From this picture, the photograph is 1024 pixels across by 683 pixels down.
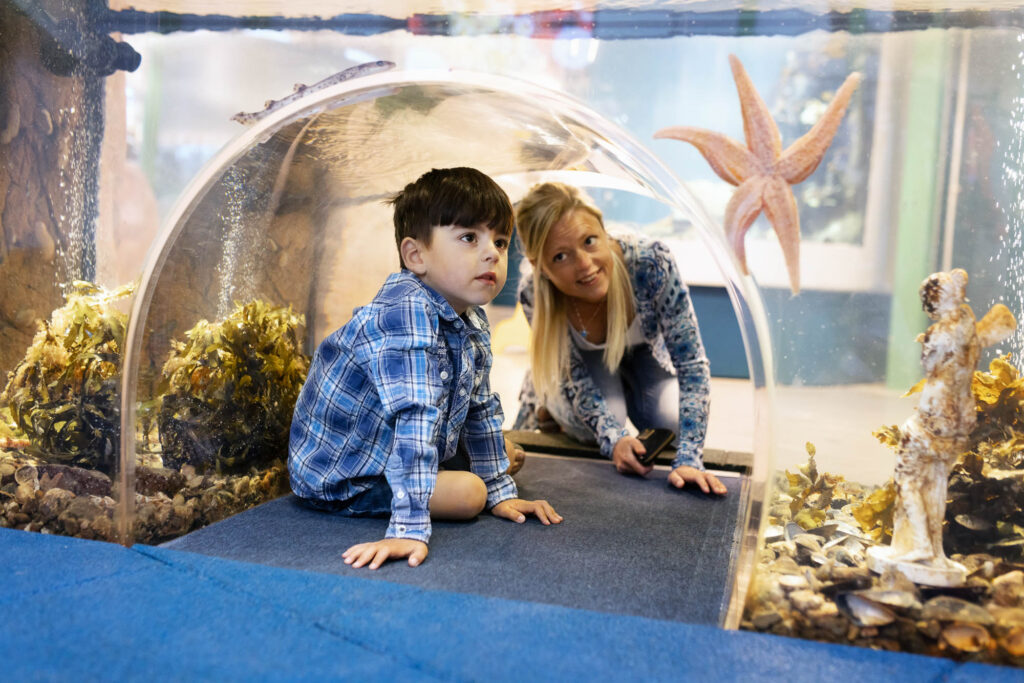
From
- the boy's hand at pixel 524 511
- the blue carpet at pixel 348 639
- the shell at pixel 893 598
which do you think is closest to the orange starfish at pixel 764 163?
the shell at pixel 893 598

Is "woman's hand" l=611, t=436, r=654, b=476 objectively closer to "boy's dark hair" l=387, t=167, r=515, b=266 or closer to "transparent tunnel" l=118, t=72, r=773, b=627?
"transparent tunnel" l=118, t=72, r=773, b=627

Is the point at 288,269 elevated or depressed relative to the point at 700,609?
elevated

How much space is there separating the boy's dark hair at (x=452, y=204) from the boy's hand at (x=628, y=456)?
3.05 feet

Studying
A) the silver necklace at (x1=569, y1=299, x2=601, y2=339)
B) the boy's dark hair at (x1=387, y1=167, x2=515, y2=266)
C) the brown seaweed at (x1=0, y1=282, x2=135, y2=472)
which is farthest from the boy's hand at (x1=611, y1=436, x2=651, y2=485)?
the brown seaweed at (x1=0, y1=282, x2=135, y2=472)

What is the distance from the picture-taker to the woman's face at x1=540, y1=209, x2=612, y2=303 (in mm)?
2467

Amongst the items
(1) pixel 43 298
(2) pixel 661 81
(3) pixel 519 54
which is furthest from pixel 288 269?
(2) pixel 661 81

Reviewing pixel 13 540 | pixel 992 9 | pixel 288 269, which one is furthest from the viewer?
pixel 288 269

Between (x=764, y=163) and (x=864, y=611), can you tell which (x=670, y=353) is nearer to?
(x=764, y=163)

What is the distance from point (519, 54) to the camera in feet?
5.57

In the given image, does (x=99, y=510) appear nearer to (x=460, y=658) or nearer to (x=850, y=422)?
(x=460, y=658)

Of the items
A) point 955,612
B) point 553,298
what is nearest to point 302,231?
point 553,298

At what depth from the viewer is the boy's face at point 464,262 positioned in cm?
191

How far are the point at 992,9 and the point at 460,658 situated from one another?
1.47 m

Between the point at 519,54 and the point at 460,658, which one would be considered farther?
the point at 519,54
